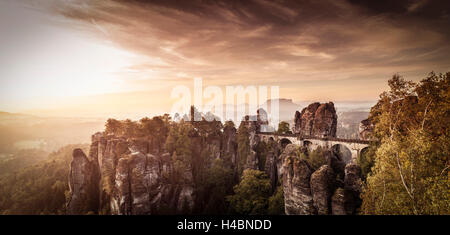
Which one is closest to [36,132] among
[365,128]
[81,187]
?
[81,187]

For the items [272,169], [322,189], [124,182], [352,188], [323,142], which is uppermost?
[323,142]

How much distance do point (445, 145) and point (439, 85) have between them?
3.19 meters

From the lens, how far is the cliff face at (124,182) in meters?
15.7

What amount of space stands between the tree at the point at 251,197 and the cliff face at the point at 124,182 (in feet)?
20.8

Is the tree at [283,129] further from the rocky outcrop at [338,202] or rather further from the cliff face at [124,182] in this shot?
the rocky outcrop at [338,202]

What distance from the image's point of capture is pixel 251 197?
837 inches

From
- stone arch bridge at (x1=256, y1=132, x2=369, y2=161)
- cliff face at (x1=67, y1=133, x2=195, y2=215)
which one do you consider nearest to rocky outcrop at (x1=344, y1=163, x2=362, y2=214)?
cliff face at (x1=67, y1=133, x2=195, y2=215)

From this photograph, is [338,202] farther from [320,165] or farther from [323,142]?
[323,142]

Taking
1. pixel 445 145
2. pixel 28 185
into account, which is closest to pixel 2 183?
pixel 28 185

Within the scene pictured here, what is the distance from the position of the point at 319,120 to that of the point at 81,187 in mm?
39589

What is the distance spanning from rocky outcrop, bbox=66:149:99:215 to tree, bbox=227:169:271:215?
15.7 m

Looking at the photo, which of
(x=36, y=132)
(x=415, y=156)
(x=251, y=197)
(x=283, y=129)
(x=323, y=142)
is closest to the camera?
(x=415, y=156)

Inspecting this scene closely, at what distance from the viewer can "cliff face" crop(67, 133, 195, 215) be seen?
15.7 m
